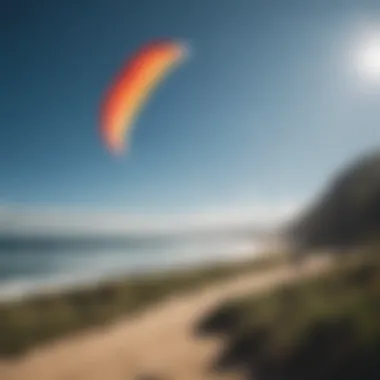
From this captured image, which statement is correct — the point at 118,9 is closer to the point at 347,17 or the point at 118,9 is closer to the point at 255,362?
the point at 347,17

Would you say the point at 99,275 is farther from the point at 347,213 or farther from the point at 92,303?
the point at 347,213

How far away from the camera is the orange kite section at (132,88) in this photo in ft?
5.69

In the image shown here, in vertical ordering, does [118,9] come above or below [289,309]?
above

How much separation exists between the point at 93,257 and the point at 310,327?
67 cm

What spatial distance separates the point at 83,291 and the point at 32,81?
2.22 ft

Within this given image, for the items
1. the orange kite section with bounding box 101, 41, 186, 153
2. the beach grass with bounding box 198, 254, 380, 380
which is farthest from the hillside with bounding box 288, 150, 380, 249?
the orange kite section with bounding box 101, 41, 186, 153

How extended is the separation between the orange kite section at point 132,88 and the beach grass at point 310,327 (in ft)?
2.04

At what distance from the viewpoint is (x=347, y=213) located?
168 centimetres

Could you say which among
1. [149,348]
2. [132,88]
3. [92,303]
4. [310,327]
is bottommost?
[310,327]

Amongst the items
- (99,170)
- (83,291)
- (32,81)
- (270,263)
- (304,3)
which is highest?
(32,81)

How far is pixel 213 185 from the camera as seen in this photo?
5.73 feet

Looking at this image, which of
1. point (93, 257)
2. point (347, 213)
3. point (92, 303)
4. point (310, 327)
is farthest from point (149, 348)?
point (347, 213)

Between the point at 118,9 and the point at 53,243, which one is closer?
the point at 53,243

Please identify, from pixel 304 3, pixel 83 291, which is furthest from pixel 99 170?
pixel 304 3
